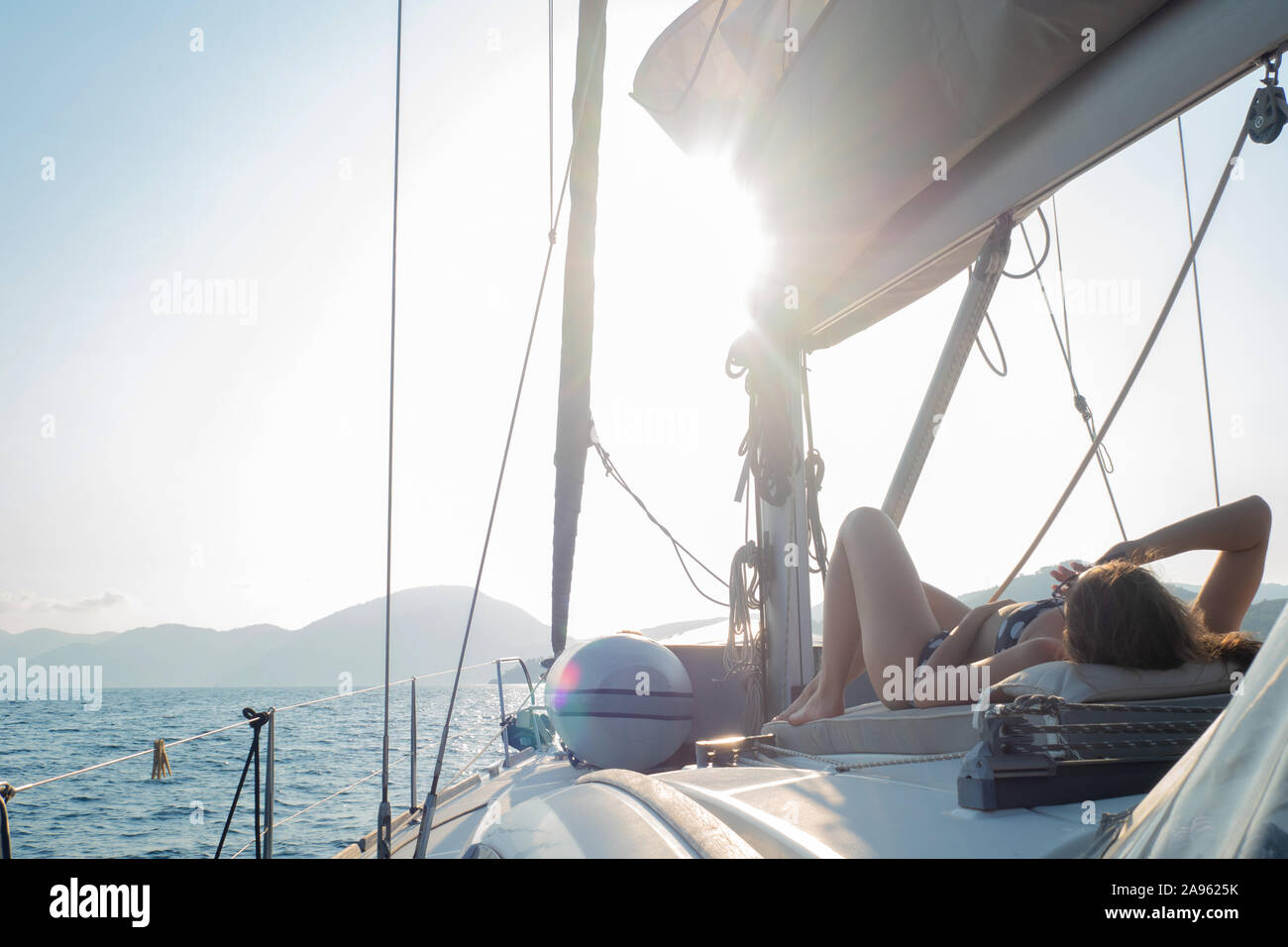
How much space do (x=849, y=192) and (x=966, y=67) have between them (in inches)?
21.6

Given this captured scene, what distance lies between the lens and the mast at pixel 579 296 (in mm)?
3414

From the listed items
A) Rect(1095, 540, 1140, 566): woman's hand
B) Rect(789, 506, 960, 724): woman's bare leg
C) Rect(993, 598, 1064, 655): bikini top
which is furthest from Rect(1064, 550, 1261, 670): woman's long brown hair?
Rect(789, 506, 960, 724): woman's bare leg

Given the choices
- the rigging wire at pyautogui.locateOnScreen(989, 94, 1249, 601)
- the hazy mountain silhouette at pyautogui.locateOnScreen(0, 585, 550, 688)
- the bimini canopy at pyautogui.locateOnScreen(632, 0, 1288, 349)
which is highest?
the bimini canopy at pyautogui.locateOnScreen(632, 0, 1288, 349)

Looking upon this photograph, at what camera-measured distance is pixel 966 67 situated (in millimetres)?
1797

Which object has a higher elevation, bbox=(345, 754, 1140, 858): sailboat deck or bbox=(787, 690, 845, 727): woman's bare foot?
bbox=(345, 754, 1140, 858): sailboat deck

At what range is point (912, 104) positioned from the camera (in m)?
1.95

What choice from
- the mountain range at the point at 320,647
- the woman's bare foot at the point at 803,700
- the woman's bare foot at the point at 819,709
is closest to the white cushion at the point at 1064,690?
the woman's bare foot at the point at 819,709

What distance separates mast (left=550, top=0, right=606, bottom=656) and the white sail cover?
108 inches

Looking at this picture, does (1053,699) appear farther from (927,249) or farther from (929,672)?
(927,249)

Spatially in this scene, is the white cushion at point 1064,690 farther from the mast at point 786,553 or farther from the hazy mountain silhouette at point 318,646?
the hazy mountain silhouette at point 318,646

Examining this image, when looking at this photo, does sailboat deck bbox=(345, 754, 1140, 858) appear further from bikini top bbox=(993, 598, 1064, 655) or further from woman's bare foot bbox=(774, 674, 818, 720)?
woman's bare foot bbox=(774, 674, 818, 720)

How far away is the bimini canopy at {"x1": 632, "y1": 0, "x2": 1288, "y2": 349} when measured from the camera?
5.18 feet

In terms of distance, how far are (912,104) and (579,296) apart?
2612mm

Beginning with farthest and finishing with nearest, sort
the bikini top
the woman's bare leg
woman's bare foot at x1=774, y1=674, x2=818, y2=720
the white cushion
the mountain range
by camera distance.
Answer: the mountain range < woman's bare foot at x1=774, y1=674, x2=818, y2=720 < the woman's bare leg < the bikini top < the white cushion
